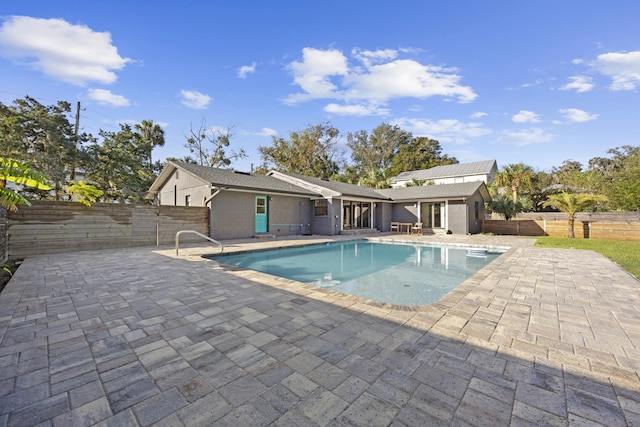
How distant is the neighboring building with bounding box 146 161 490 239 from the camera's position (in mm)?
12508

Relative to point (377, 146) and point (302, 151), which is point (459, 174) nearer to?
point (377, 146)

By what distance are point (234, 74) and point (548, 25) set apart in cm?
1443

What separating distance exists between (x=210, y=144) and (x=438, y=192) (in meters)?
21.5

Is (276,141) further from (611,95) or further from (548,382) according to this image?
(548,382)

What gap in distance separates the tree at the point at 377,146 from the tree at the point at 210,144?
2041 centimetres

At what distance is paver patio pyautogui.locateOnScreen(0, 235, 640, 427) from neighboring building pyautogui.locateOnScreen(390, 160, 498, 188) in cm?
2902

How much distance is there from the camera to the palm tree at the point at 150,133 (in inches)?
847

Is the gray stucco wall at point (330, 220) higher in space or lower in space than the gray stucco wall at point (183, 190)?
lower

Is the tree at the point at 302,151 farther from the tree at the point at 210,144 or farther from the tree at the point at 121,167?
the tree at the point at 121,167

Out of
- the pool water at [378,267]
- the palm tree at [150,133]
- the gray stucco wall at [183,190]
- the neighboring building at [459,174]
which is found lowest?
the pool water at [378,267]

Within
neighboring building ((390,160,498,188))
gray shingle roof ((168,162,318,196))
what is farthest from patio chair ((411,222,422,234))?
neighboring building ((390,160,498,188))

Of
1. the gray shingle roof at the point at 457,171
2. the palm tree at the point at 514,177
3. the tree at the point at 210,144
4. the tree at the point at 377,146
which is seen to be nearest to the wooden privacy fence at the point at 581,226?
the palm tree at the point at 514,177

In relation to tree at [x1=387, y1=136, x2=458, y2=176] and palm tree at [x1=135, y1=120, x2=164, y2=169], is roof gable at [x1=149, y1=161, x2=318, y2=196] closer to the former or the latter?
palm tree at [x1=135, y1=120, x2=164, y2=169]

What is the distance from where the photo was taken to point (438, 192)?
17156 millimetres
